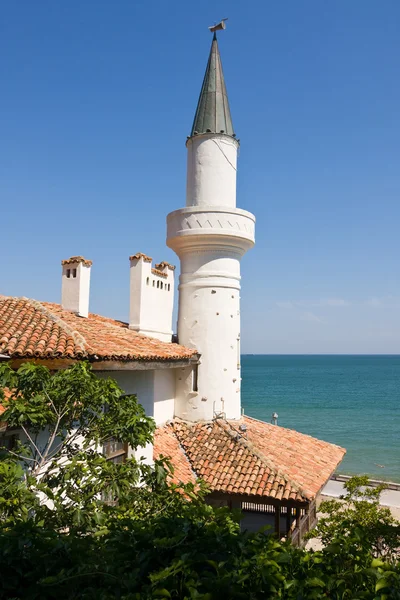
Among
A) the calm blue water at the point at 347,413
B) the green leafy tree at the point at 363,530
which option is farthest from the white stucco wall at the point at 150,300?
the calm blue water at the point at 347,413

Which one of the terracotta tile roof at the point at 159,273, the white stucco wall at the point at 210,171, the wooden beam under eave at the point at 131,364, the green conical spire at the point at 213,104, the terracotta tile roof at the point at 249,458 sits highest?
the green conical spire at the point at 213,104

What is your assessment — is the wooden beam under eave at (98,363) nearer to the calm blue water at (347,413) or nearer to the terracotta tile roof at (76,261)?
the terracotta tile roof at (76,261)

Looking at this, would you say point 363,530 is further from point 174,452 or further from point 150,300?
point 150,300

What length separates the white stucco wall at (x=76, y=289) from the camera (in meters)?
13.1

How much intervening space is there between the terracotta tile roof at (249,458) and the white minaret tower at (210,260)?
841 millimetres

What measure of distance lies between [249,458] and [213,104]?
1080cm

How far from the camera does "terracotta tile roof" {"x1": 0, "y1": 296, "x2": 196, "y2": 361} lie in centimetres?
866

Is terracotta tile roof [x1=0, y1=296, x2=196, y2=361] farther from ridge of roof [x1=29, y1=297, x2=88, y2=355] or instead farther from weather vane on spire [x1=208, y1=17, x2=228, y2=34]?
weather vane on spire [x1=208, y1=17, x2=228, y2=34]

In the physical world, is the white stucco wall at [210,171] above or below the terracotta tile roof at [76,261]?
above

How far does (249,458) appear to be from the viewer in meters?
12.6

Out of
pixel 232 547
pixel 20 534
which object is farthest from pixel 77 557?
pixel 232 547

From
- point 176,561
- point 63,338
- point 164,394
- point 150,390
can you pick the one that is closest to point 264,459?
point 150,390

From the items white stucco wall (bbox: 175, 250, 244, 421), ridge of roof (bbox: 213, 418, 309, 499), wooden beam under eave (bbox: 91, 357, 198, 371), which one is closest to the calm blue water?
white stucco wall (bbox: 175, 250, 244, 421)

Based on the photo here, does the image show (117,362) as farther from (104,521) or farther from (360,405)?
(360,405)
